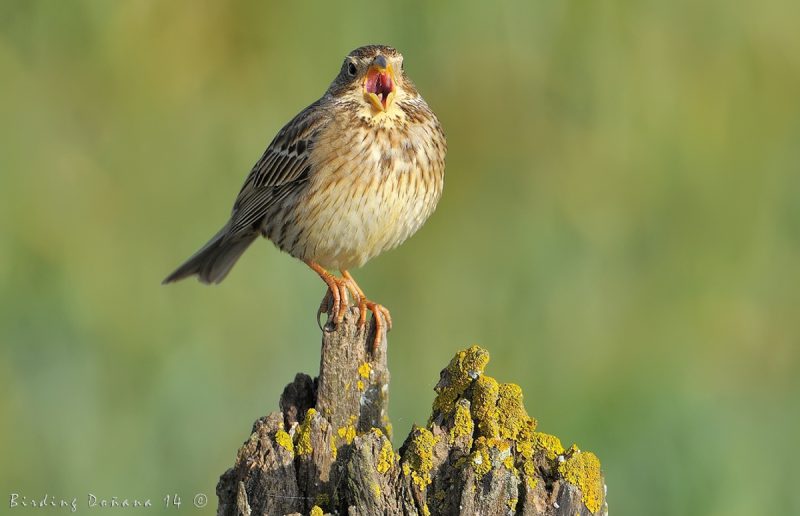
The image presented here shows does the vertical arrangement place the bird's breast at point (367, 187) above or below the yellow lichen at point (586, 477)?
above

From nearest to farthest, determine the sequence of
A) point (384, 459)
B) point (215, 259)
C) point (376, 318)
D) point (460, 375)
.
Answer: point (384, 459) → point (460, 375) → point (376, 318) → point (215, 259)

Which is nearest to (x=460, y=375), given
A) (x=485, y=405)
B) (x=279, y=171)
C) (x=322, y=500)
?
(x=485, y=405)

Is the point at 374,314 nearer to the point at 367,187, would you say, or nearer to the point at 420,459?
the point at 367,187

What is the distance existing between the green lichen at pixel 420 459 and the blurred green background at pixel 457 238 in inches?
86.2

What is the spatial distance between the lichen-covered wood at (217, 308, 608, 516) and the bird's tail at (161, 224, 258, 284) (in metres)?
2.33

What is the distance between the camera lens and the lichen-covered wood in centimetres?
376

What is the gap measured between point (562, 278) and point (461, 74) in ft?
4.87

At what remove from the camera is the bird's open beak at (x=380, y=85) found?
5.67 meters

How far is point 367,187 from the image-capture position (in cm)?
571

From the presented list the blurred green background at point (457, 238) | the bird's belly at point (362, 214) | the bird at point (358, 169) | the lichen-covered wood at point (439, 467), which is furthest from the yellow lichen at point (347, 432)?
the blurred green background at point (457, 238)

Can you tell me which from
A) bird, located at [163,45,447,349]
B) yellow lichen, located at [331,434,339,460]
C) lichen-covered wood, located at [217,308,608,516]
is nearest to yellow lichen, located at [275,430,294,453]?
lichen-covered wood, located at [217,308,608,516]

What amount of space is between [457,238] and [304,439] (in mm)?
3448

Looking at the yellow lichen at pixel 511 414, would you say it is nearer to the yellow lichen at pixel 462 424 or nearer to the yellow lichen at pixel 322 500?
the yellow lichen at pixel 462 424

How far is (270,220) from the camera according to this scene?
20.5 feet
